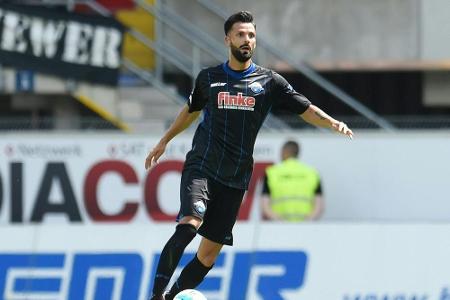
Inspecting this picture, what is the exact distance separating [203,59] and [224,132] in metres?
11.1

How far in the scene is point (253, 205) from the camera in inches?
630

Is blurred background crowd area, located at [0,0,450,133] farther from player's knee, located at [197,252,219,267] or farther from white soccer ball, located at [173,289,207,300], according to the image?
white soccer ball, located at [173,289,207,300]

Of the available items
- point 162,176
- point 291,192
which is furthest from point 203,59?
point 291,192

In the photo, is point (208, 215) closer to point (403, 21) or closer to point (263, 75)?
point (263, 75)

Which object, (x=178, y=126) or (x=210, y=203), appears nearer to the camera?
(x=210, y=203)

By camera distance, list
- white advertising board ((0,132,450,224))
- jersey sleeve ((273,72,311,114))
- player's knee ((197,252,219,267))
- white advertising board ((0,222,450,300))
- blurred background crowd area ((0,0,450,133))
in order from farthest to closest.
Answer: blurred background crowd area ((0,0,450,133)) → white advertising board ((0,132,450,224)) → white advertising board ((0,222,450,300)) → player's knee ((197,252,219,267)) → jersey sleeve ((273,72,311,114))

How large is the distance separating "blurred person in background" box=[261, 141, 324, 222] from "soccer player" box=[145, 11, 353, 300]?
5.69 metres

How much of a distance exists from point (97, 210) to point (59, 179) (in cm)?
58

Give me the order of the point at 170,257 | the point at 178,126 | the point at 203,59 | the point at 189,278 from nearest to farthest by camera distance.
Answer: the point at 170,257 < the point at 178,126 < the point at 189,278 < the point at 203,59

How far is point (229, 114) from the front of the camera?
8.67 meters

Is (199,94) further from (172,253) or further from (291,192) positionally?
(291,192)

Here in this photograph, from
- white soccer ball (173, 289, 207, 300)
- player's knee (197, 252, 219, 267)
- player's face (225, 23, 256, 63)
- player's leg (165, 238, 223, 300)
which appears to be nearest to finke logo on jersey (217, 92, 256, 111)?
player's face (225, 23, 256, 63)

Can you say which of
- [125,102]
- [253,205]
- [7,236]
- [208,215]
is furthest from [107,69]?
[208,215]

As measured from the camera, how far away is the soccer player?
8.60 meters
